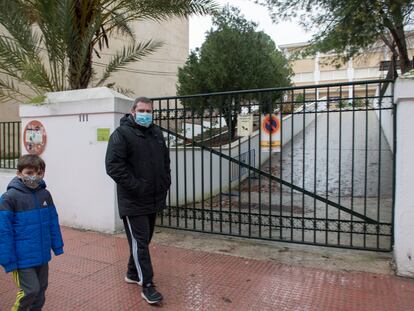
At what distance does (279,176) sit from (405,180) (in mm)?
7427

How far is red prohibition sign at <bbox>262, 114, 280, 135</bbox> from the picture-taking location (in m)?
5.07

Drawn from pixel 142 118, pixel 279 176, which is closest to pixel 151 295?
pixel 142 118

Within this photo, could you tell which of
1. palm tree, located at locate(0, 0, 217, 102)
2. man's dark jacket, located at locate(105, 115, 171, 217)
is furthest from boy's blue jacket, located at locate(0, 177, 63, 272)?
palm tree, located at locate(0, 0, 217, 102)

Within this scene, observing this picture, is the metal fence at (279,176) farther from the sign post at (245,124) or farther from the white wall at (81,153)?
the white wall at (81,153)

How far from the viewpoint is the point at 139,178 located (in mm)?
3631

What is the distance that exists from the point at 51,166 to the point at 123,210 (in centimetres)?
323

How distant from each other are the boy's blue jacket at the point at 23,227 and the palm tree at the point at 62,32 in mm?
4292

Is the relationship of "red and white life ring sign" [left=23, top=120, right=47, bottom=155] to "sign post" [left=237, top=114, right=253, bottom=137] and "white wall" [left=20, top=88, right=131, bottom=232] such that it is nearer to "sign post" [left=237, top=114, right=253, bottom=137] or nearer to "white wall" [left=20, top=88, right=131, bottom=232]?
"white wall" [left=20, top=88, right=131, bottom=232]

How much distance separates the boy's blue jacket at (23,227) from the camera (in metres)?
2.76

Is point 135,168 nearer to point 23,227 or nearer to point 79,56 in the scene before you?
point 23,227

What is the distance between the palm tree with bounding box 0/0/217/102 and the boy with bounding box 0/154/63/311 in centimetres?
423

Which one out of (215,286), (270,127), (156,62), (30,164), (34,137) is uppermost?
(156,62)

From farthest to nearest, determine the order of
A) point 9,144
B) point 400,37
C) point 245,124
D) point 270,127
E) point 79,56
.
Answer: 1. point 400,37
2. point 9,144
3. point 79,56
4. point 245,124
5. point 270,127

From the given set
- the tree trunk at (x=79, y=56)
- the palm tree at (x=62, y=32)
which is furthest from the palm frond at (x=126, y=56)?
the tree trunk at (x=79, y=56)
